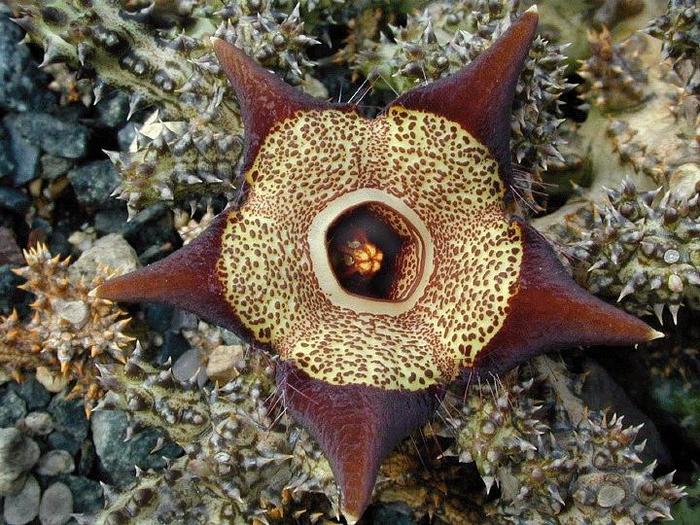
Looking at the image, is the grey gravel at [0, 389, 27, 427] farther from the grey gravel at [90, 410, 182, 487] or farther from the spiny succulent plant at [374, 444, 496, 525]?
the spiny succulent plant at [374, 444, 496, 525]

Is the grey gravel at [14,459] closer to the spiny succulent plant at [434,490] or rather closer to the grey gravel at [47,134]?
the grey gravel at [47,134]

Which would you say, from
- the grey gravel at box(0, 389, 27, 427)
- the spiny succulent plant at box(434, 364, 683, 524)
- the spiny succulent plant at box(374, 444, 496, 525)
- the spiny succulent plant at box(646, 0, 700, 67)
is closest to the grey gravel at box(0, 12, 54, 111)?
the grey gravel at box(0, 389, 27, 427)

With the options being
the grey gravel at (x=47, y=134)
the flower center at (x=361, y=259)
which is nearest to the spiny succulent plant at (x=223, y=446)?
the flower center at (x=361, y=259)

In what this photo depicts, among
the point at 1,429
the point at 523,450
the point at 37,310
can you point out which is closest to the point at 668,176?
the point at 523,450

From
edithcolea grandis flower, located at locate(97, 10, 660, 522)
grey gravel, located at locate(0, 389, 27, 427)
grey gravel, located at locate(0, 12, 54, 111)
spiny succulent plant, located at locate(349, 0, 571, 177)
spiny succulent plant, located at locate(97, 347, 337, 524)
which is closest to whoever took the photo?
edithcolea grandis flower, located at locate(97, 10, 660, 522)

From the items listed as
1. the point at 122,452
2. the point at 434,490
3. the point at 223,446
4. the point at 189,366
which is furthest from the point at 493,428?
the point at 122,452
